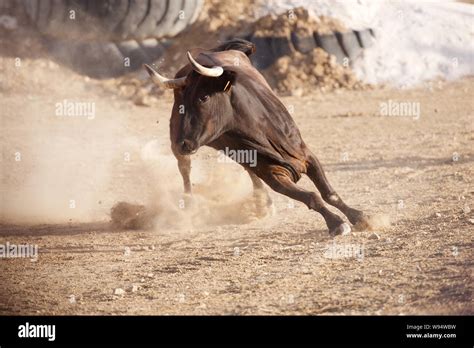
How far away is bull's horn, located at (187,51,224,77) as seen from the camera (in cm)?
907

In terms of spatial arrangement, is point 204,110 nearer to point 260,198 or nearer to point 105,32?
point 260,198

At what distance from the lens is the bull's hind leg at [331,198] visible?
32.1 feet

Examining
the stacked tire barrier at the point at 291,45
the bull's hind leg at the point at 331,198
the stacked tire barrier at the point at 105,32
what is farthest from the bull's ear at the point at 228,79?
the stacked tire barrier at the point at 105,32

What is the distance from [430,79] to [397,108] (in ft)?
6.91

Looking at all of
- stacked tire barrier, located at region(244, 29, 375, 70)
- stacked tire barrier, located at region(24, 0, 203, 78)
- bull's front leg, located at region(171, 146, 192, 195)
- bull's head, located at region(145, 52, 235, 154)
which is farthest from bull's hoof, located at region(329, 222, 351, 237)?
stacked tire barrier, located at region(24, 0, 203, 78)

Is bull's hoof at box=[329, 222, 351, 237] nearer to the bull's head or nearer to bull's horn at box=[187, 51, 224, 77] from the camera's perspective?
the bull's head

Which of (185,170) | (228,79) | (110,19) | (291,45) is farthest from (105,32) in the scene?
(228,79)

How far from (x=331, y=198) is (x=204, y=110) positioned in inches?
61.0

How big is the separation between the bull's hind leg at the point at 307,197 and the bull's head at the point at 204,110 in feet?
2.20

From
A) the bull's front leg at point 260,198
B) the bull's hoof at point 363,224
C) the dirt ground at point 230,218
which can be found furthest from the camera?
the bull's front leg at point 260,198

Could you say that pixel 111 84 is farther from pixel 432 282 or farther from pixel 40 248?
pixel 432 282

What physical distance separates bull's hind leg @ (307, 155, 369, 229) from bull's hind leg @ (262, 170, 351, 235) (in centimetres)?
19

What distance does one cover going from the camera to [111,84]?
18.9 m

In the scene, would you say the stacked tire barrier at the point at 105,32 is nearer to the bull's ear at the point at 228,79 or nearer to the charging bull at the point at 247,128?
the charging bull at the point at 247,128
